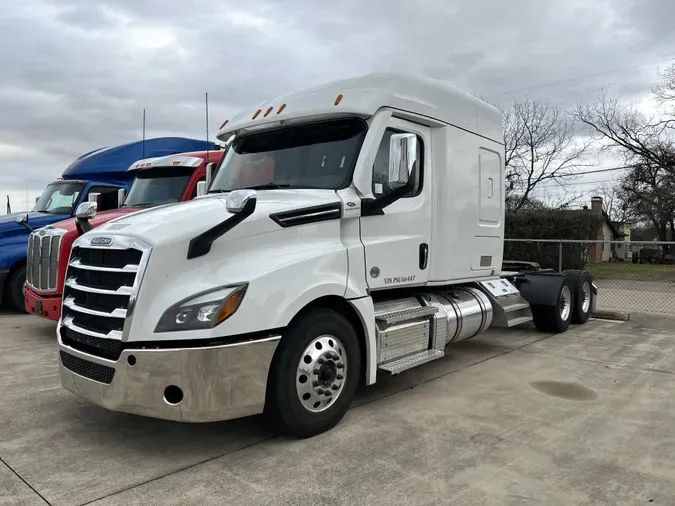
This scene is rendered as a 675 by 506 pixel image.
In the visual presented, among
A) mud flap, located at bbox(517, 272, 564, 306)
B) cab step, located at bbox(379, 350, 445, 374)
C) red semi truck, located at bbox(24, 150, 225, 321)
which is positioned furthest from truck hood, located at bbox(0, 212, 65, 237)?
mud flap, located at bbox(517, 272, 564, 306)

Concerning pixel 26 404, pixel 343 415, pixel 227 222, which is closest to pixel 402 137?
pixel 227 222

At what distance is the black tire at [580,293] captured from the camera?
32.0ft

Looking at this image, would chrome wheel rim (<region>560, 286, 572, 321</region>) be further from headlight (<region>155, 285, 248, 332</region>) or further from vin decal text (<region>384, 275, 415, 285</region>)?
headlight (<region>155, 285, 248, 332</region>)

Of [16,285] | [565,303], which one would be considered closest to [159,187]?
[16,285]

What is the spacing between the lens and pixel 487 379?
20.3ft

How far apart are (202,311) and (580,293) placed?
8040 millimetres

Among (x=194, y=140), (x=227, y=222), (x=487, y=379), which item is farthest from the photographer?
(x=194, y=140)

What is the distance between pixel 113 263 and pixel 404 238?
104 inches

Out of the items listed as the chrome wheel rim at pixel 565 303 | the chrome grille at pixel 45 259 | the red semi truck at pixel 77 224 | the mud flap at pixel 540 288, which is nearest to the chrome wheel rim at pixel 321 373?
the red semi truck at pixel 77 224

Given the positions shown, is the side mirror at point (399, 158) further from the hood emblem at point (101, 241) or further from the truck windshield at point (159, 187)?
the truck windshield at point (159, 187)

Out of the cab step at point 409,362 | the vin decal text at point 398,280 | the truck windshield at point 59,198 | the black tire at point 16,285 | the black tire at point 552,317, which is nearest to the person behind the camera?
the cab step at point 409,362

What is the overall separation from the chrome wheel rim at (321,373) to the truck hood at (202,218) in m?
0.99

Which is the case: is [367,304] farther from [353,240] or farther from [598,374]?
[598,374]

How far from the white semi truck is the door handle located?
0.02 m
